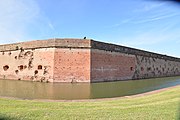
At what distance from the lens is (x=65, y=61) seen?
19.5 m

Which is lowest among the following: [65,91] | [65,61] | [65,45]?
[65,91]

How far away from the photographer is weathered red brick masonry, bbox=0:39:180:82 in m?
19.4

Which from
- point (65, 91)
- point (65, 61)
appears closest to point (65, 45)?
point (65, 61)

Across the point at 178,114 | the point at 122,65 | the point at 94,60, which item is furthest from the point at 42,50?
the point at 178,114

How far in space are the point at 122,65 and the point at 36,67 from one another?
964 centimetres

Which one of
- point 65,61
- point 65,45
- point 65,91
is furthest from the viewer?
point 65,45

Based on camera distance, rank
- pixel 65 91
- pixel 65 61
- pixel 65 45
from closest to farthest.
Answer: pixel 65 91 → pixel 65 61 → pixel 65 45

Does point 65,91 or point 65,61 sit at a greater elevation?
point 65,61

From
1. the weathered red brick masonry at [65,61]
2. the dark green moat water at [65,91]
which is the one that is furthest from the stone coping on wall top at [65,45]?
the dark green moat water at [65,91]

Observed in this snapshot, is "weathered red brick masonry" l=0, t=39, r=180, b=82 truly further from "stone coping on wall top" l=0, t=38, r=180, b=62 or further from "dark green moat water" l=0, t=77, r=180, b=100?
"dark green moat water" l=0, t=77, r=180, b=100

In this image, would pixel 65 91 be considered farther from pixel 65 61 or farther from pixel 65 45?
pixel 65 45

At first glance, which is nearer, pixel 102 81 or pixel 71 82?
pixel 71 82

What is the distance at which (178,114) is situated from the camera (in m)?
5.31

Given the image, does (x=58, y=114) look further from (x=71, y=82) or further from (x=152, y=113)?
(x=71, y=82)
